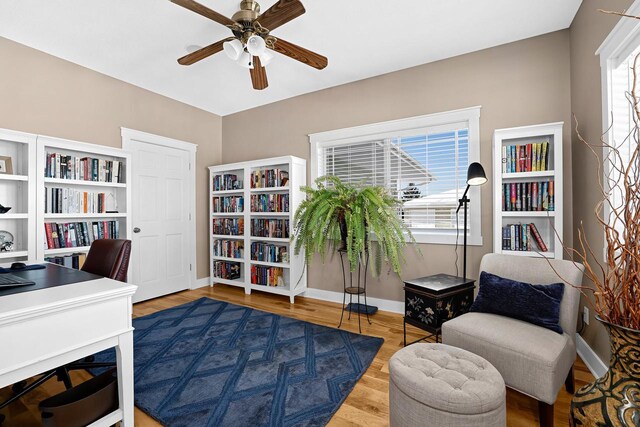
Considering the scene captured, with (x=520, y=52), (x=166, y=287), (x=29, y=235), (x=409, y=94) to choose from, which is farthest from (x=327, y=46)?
(x=166, y=287)

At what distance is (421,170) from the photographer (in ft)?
10.4

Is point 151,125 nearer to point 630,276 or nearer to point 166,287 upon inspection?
point 166,287

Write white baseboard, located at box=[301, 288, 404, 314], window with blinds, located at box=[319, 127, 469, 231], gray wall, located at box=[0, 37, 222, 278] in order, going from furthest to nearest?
white baseboard, located at box=[301, 288, 404, 314] < window with blinds, located at box=[319, 127, 469, 231] < gray wall, located at box=[0, 37, 222, 278]

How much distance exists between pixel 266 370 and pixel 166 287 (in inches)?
96.6

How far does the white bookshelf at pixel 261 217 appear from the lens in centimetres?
362

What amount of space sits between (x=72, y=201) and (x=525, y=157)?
4.15 meters

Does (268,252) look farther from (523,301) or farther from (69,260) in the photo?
(523,301)

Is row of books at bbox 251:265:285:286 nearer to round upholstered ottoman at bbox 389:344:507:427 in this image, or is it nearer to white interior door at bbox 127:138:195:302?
white interior door at bbox 127:138:195:302

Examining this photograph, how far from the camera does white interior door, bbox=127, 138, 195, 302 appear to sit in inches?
142

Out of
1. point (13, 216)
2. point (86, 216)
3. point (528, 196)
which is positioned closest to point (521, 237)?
point (528, 196)

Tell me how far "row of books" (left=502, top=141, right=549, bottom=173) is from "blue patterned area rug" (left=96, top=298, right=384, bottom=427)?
1831 mm

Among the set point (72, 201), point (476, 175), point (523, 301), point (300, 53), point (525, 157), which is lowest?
point (523, 301)

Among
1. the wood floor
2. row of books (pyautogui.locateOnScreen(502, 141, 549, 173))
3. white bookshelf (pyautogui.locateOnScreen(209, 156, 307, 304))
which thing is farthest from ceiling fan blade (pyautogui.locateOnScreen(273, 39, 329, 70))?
the wood floor

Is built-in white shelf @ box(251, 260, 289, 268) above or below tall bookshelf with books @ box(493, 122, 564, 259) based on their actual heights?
below
